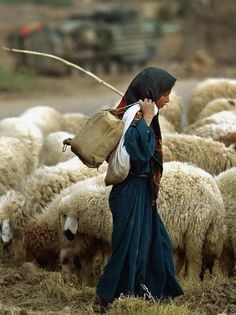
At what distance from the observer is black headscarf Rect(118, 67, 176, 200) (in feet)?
22.2

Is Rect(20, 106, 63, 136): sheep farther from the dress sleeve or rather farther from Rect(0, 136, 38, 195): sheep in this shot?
the dress sleeve

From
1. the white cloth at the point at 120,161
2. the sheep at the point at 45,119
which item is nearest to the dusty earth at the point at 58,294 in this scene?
the white cloth at the point at 120,161

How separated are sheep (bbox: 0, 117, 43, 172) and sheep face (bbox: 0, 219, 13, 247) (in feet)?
6.96

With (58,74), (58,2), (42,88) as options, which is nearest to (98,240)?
(42,88)

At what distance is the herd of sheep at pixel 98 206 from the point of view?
26.6ft

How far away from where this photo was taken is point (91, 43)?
29.8 meters

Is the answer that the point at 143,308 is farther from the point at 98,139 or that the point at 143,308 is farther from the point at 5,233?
the point at 5,233

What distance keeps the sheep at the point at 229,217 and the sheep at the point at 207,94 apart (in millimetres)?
5188

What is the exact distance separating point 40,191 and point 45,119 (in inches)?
170

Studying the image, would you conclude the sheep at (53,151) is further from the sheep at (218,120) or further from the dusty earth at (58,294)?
the dusty earth at (58,294)

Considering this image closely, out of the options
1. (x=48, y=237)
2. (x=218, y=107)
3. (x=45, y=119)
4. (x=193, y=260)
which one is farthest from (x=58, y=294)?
(x=45, y=119)

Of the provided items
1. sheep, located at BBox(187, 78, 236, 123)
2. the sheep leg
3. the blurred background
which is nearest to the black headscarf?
the sheep leg

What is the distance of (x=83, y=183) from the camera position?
869 cm

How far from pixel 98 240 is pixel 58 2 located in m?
45.0
